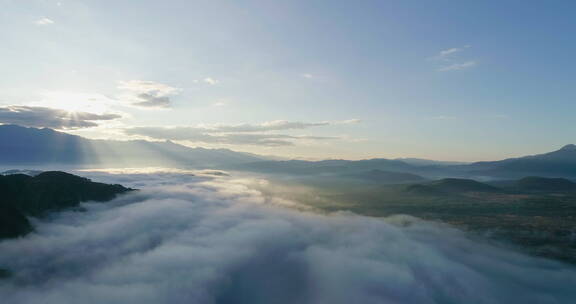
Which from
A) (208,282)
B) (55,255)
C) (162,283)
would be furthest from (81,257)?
(208,282)

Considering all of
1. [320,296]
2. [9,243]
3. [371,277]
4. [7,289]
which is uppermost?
[9,243]

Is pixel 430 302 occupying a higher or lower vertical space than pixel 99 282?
lower

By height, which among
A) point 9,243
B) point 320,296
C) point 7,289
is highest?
point 9,243

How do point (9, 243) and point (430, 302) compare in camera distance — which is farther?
point (9, 243)

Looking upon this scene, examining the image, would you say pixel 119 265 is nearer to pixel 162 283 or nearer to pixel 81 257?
pixel 81 257

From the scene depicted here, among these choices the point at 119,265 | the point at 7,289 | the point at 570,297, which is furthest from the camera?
the point at 119,265

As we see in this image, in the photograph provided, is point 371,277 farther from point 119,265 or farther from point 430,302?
point 119,265

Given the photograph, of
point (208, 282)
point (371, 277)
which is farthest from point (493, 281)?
point (208, 282)

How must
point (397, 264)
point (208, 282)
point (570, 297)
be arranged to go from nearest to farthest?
point (570, 297) < point (208, 282) < point (397, 264)

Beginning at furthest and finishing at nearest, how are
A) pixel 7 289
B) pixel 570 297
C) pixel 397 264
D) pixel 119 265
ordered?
pixel 397 264 → pixel 119 265 → pixel 570 297 → pixel 7 289
